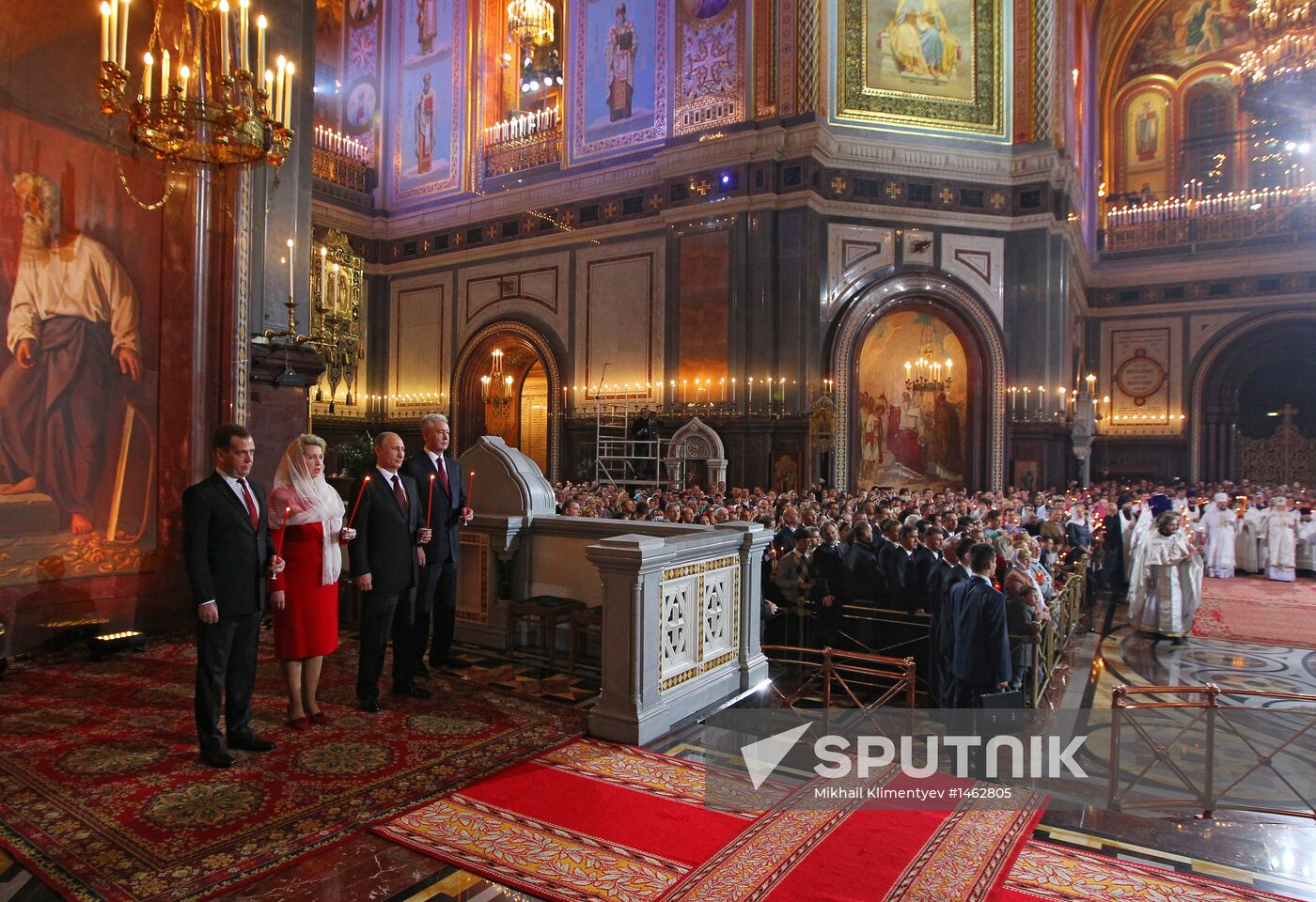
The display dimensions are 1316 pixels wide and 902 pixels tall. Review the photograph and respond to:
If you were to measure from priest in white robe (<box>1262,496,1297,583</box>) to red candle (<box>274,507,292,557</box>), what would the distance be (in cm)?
1598

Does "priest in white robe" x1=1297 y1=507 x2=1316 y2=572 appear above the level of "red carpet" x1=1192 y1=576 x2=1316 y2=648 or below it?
above

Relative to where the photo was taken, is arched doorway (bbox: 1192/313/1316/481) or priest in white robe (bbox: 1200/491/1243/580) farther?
arched doorway (bbox: 1192/313/1316/481)

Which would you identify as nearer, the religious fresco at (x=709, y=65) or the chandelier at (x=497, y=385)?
the religious fresco at (x=709, y=65)

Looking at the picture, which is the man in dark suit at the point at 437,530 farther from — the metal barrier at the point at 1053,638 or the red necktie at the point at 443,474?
the metal barrier at the point at 1053,638

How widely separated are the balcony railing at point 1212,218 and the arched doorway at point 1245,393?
274cm

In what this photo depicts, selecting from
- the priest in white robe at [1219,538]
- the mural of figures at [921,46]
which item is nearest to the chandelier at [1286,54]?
the mural of figures at [921,46]

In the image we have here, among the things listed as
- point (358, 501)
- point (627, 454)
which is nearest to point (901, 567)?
point (358, 501)

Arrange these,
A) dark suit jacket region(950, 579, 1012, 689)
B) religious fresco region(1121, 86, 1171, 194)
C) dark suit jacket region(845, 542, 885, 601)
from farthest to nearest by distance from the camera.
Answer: religious fresco region(1121, 86, 1171, 194) → dark suit jacket region(845, 542, 885, 601) → dark suit jacket region(950, 579, 1012, 689)

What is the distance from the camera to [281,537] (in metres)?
4.50

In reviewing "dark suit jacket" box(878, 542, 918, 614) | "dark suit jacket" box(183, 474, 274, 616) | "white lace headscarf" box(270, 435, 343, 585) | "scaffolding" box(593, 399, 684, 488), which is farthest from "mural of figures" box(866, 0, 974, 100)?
"dark suit jacket" box(183, 474, 274, 616)

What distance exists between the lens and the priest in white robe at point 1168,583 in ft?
29.5

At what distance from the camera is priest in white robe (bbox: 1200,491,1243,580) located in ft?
48.0

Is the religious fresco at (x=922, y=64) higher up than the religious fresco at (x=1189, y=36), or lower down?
lower down

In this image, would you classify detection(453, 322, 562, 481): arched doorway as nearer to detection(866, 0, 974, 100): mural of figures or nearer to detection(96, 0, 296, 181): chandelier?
detection(866, 0, 974, 100): mural of figures
